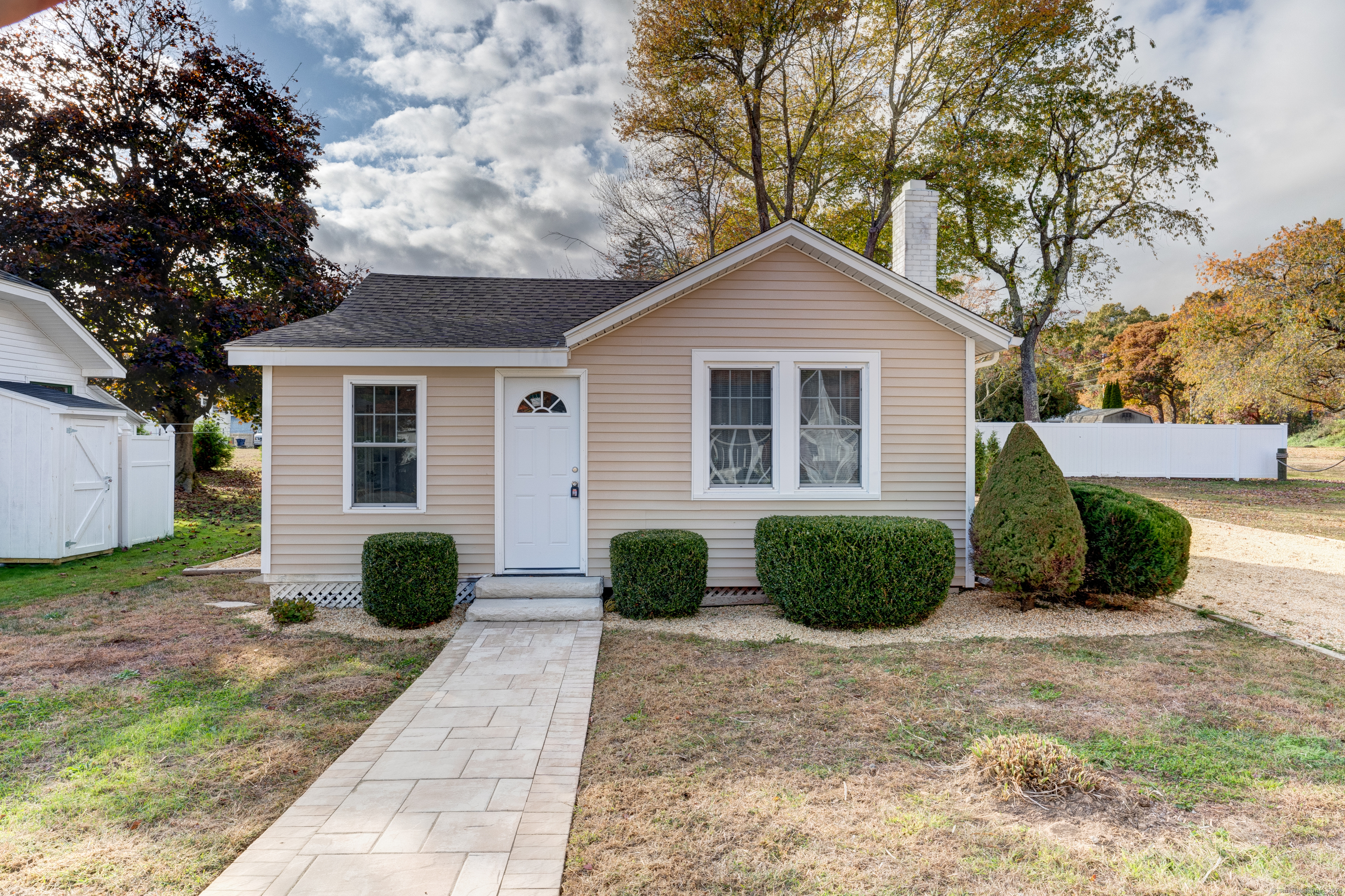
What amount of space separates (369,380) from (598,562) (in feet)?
11.0

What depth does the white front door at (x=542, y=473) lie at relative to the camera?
7.32 meters

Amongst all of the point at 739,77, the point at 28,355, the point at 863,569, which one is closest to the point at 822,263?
the point at 863,569

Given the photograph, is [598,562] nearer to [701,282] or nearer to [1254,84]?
[701,282]

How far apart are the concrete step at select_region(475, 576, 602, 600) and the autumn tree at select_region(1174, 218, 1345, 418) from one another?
21.7 meters

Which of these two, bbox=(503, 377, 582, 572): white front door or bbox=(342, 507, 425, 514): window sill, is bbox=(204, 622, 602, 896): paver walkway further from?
bbox=(342, 507, 425, 514): window sill

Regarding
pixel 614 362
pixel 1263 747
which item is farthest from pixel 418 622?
pixel 1263 747

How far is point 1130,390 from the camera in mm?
37625

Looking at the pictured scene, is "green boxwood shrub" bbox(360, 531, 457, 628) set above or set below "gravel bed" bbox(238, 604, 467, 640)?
above

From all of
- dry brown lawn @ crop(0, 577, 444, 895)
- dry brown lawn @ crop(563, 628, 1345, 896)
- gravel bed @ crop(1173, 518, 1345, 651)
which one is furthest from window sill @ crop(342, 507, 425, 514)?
gravel bed @ crop(1173, 518, 1345, 651)

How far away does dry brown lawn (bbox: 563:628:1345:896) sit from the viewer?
2779mm

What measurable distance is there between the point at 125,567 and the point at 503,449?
6.48 m

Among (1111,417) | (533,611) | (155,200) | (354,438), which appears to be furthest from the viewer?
(1111,417)

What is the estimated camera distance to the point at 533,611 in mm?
6637

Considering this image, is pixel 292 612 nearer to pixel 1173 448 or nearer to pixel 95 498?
pixel 95 498
